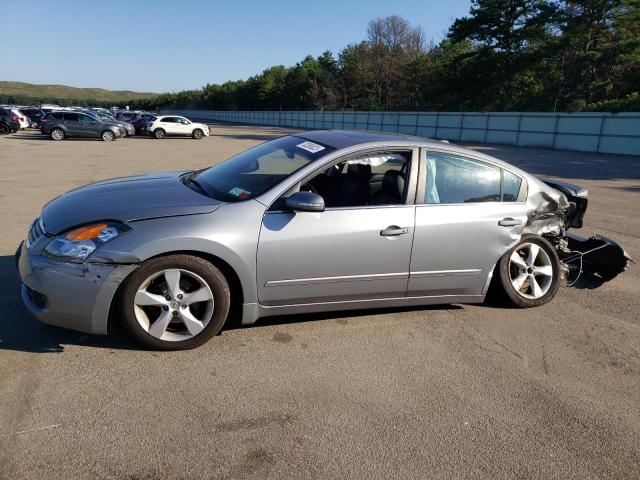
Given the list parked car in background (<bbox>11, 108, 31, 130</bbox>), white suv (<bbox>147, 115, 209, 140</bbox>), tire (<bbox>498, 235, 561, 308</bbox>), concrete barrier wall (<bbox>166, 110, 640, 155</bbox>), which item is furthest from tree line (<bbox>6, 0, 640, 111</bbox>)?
parked car in background (<bbox>11, 108, 31, 130</bbox>)

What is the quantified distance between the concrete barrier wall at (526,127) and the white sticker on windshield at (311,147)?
2619cm

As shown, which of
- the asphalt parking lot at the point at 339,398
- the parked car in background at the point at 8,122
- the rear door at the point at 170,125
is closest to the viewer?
the asphalt parking lot at the point at 339,398

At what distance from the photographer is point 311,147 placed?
4043mm

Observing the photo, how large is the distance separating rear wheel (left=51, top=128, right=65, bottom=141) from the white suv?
6099 millimetres

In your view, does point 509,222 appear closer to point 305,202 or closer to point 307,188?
point 307,188

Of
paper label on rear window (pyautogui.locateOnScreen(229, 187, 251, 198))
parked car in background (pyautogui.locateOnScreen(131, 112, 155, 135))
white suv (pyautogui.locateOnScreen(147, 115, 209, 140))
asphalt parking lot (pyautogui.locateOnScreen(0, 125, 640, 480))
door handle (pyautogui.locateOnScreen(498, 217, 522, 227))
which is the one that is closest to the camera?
asphalt parking lot (pyautogui.locateOnScreen(0, 125, 640, 480))

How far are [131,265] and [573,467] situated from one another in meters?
2.79

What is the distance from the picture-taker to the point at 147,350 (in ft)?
11.1

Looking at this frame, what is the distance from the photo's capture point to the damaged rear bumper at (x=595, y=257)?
16.6 feet

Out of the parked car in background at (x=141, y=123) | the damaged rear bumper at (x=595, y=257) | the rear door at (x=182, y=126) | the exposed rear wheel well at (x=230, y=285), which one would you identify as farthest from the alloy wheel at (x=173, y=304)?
the parked car in background at (x=141, y=123)

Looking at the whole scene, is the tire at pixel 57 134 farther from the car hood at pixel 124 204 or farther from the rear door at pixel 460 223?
the rear door at pixel 460 223

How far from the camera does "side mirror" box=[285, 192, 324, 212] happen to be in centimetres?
343

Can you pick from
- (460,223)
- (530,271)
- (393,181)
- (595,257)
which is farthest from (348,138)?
(595,257)

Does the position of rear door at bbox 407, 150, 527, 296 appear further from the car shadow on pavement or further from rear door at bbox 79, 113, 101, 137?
rear door at bbox 79, 113, 101, 137
